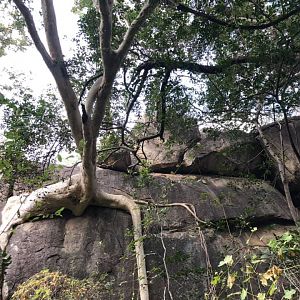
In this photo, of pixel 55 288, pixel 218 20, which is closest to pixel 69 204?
pixel 55 288

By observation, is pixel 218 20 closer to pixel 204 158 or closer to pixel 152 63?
pixel 152 63

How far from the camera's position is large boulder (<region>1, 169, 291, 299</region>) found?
4.92 m

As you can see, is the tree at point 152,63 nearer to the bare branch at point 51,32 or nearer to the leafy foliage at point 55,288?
the bare branch at point 51,32

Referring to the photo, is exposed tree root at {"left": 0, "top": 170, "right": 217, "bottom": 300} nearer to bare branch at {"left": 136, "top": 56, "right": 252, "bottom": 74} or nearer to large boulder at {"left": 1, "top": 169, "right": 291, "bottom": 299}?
large boulder at {"left": 1, "top": 169, "right": 291, "bottom": 299}

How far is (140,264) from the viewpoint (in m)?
4.55

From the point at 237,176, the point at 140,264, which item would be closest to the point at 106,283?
the point at 140,264

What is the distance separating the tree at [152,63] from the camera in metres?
4.21

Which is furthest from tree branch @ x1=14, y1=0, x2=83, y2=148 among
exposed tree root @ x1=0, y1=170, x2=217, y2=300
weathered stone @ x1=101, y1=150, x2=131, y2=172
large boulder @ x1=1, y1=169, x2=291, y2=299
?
weathered stone @ x1=101, y1=150, x2=131, y2=172

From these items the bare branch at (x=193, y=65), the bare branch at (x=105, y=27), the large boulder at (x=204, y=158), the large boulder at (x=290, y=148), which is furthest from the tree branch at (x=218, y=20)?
the large boulder at (x=290, y=148)

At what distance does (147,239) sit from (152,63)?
2.67 meters

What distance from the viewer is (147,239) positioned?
5.31 meters

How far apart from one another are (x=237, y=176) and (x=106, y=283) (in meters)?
3.84

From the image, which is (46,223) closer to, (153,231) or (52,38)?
(153,231)

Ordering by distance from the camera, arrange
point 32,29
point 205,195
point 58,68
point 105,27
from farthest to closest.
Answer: point 205,195
point 58,68
point 32,29
point 105,27
